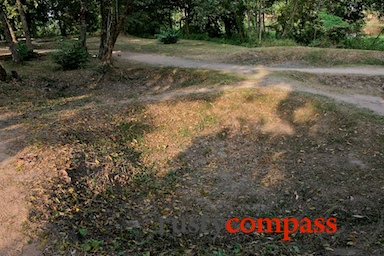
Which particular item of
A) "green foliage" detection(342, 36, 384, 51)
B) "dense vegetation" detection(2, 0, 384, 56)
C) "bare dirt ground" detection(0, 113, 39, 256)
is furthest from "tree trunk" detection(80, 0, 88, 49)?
"green foliage" detection(342, 36, 384, 51)

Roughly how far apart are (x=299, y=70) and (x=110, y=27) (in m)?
7.60

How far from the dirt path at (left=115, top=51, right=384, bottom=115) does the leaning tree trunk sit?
2.10 m

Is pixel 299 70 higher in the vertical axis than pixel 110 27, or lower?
lower

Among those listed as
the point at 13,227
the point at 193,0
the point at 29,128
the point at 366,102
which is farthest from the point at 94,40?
the point at 13,227

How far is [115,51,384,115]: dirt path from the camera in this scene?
27.2 feet

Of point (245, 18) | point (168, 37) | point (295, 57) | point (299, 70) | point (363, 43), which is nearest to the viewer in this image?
point (299, 70)

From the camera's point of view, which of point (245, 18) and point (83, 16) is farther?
point (245, 18)

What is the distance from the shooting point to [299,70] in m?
11.5

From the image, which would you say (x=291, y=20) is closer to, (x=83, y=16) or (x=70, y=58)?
(x=83, y=16)

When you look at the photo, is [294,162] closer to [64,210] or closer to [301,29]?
[64,210]

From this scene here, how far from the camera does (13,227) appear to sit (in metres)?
3.75

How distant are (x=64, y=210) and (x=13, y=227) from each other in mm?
667

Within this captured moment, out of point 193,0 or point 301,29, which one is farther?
point 301,29

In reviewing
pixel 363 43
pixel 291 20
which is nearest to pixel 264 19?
pixel 291 20
